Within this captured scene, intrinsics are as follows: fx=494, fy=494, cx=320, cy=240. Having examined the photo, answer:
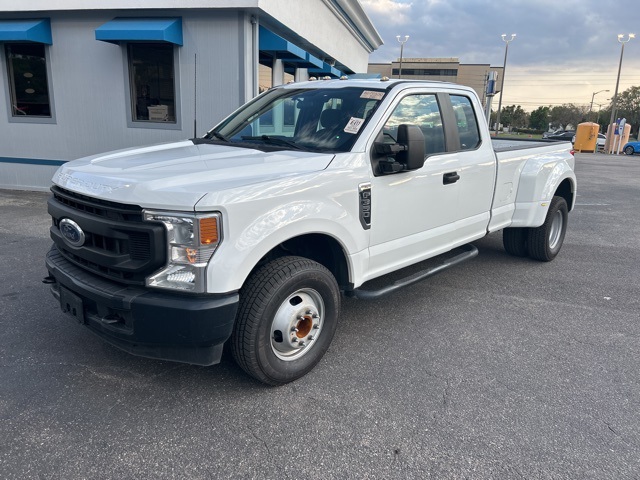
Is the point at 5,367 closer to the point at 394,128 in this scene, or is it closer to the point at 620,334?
the point at 394,128

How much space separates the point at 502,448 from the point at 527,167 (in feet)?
12.2

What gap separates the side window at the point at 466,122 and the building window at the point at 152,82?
22.2 ft

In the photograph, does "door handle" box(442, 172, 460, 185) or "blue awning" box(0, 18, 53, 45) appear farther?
"blue awning" box(0, 18, 53, 45)

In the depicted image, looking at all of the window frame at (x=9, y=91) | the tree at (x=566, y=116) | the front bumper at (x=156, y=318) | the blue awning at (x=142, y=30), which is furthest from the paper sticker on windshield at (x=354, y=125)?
the tree at (x=566, y=116)

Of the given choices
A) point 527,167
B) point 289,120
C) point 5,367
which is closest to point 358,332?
point 289,120

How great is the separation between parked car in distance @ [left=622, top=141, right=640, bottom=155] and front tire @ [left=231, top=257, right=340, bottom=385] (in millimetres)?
39473

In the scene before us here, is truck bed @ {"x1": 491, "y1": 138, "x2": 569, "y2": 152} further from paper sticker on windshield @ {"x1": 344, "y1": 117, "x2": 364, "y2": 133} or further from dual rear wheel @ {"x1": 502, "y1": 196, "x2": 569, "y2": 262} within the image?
paper sticker on windshield @ {"x1": 344, "y1": 117, "x2": 364, "y2": 133}

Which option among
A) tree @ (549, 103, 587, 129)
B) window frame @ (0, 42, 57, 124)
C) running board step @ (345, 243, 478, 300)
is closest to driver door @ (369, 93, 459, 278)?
running board step @ (345, 243, 478, 300)

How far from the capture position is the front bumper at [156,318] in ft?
8.63

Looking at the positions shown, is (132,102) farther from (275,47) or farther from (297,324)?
(297,324)

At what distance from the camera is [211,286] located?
2.64 m

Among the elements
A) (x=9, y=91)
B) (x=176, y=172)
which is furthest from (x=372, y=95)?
(x=9, y=91)

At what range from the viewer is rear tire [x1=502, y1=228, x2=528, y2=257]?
607 centimetres

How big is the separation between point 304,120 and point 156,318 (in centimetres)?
209
